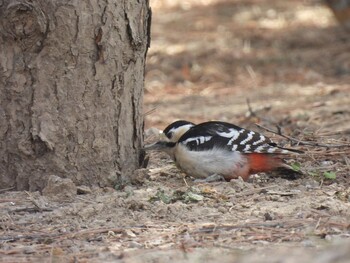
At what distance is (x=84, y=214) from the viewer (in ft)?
18.7

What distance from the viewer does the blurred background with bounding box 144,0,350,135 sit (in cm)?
1027

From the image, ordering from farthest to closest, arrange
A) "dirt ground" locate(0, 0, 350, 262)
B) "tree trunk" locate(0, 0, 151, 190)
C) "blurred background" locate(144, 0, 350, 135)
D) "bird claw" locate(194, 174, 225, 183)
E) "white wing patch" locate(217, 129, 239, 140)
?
"blurred background" locate(144, 0, 350, 135) → "white wing patch" locate(217, 129, 239, 140) → "bird claw" locate(194, 174, 225, 183) → "tree trunk" locate(0, 0, 151, 190) → "dirt ground" locate(0, 0, 350, 262)

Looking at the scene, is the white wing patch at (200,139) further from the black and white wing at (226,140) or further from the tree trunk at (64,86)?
the tree trunk at (64,86)

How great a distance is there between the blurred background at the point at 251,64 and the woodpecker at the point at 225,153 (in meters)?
0.90

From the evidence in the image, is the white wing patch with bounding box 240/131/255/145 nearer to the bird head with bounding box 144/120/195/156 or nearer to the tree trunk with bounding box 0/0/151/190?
the bird head with bounding box 144/120/195/156

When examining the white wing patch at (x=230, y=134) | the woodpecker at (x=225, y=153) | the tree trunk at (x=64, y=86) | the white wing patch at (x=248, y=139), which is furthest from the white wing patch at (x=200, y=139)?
the tree trunk at (x=64, y=86)

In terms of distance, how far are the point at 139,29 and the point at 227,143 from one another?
3.81 ft

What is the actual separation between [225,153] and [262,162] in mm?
296

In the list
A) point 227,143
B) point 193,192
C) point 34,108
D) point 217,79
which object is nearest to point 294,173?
point 227,143

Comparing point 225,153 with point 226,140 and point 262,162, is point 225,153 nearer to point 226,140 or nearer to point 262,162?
point 226,140

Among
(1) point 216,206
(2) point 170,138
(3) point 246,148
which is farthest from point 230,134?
(1) point 216,206

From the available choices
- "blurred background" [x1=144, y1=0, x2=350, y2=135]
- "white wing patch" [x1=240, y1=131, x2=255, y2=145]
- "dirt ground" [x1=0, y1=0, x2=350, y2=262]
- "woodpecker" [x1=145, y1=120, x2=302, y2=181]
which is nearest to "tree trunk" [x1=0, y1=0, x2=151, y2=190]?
"dirt ground" [x1=0, y1=0, x2=350, y2=262]

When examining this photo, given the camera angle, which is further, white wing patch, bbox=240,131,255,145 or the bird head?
the bird head

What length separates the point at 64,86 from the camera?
6133mm
